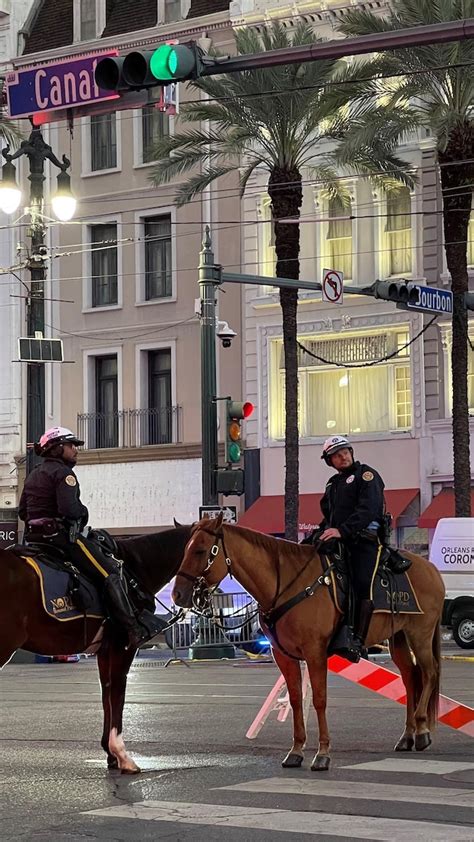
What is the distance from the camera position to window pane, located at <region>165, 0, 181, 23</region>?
152 feet

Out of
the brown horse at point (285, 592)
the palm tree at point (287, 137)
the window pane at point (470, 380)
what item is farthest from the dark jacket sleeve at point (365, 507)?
the window pane at point (470, 380)

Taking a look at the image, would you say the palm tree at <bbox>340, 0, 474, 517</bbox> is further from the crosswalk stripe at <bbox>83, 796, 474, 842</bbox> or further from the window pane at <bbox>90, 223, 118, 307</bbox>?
the crosswalk stripe at <bbox>83, 796, 474, 842</bbox>

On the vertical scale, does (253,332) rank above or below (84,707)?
above

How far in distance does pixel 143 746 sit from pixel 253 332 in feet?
103

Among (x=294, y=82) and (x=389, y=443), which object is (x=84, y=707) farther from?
(x=389, y=443)

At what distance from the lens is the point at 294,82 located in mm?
35688

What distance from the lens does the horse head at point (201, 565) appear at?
1123 centimetres

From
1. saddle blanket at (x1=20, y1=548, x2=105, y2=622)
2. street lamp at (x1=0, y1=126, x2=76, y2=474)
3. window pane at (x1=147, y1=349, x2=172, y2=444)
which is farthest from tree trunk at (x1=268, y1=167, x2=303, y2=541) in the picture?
saddle blanket at (x1=20, y1=548, x2=105, y2=622)

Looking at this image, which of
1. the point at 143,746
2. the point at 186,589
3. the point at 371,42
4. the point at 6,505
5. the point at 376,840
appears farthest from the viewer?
the point at 6,505

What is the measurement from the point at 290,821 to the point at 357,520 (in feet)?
11.2

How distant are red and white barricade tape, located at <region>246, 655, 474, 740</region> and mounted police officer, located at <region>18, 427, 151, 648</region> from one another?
1.66m

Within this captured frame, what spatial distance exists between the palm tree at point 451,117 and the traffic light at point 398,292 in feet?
23.9

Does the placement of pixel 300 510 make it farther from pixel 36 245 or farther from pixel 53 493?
pixel 53 493

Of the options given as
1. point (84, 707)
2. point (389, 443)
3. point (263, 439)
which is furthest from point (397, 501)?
point (84, 707)
